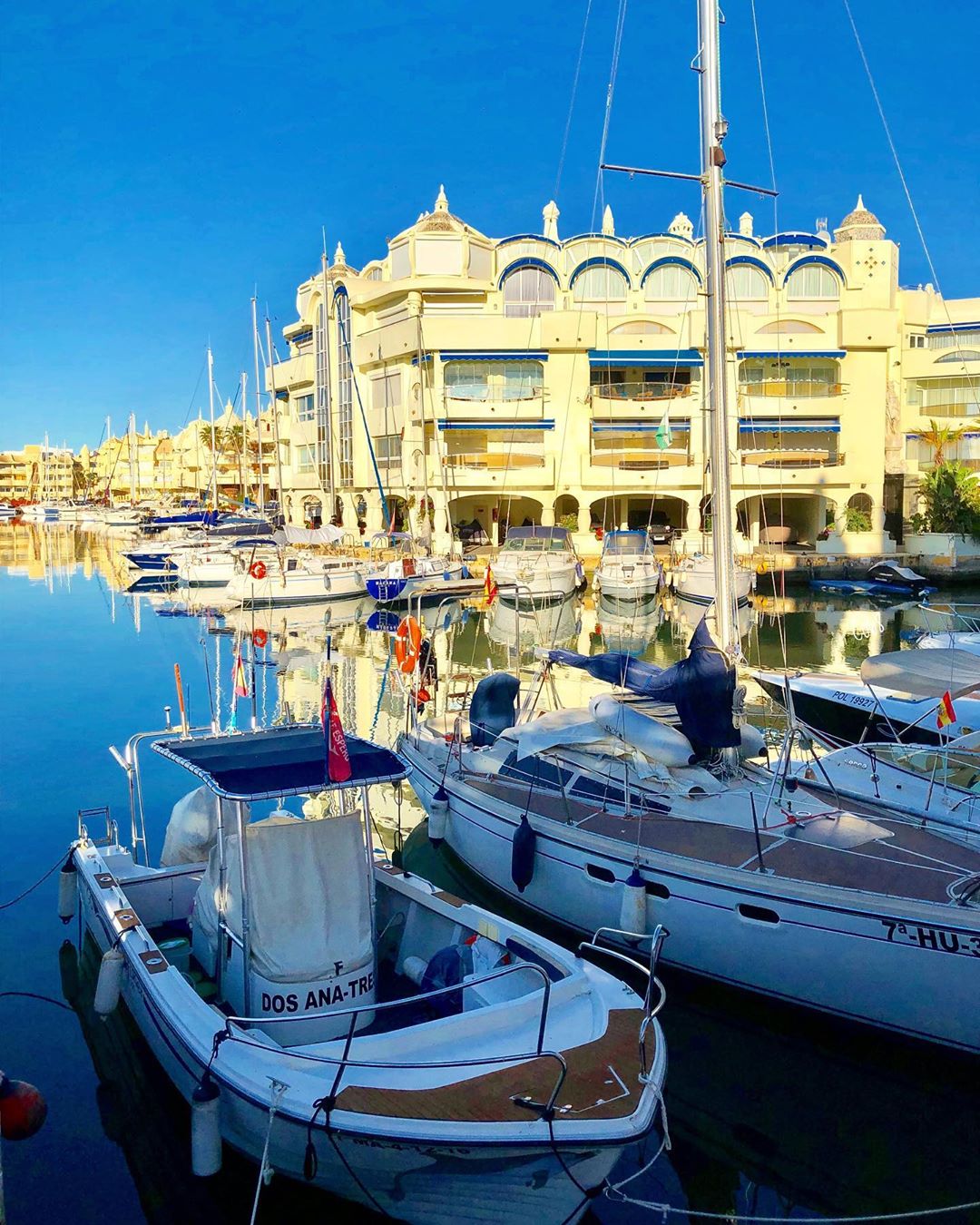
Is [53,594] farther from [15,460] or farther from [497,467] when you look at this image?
[15,460]

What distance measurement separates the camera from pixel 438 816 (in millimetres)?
13070

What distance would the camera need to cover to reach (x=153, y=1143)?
7.82m

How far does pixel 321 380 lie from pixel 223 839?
60.6 meters

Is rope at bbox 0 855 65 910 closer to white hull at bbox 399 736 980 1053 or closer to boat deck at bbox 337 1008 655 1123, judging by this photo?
white hull at bbox 399 736 980 1053

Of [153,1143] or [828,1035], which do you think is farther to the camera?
[828,1035]

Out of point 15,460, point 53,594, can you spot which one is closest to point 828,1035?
point 53,594

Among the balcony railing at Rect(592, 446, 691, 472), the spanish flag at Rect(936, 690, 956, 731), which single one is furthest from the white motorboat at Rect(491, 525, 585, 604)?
the spanish flag at Rect(936, 690, 956, 731)

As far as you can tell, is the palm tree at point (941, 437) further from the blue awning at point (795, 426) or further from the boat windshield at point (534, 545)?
the boat windshield at point (534, 545)

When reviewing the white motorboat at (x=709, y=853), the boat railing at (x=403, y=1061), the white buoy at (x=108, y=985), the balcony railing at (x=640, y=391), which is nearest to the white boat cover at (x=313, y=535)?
the balcony railing at (x=640, y=391)

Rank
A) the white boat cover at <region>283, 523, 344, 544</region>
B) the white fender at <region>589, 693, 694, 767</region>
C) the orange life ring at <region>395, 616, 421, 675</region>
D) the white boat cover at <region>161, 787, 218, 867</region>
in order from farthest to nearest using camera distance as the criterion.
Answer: the white boat cover at <region>283, 523, 344, 544</region>, the orange life ring at <region>395, 616, 421, 675</region>, the white fender at <region>589, 693, 694, 767</region>, the white boat cover at <region>161, 787, 218, 867</region>

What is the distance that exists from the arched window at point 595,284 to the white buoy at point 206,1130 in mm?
54428

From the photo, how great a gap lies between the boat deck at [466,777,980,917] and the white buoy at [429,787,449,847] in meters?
1.77

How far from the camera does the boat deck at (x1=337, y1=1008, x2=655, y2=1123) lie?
6.05 meters

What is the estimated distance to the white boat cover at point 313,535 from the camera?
47000mm
